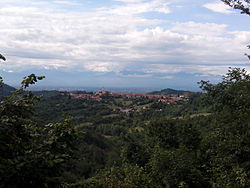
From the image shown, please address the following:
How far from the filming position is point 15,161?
382 cm

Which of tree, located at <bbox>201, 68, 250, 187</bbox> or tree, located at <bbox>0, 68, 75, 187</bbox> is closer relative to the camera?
tree, located at <bbox>0, 68, 75, 187</bbox>

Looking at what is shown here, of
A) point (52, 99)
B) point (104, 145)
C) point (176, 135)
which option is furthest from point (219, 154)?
point (52, 99)

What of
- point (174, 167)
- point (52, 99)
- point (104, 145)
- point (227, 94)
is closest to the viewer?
point (227, 94)

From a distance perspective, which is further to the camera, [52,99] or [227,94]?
[52,99]

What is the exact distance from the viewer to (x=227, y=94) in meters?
18.2

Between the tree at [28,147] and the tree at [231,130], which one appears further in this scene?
the tree at [231,130]

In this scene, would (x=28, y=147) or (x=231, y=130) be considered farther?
(x=231, y=130)

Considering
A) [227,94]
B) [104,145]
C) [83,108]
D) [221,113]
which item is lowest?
[104,145]

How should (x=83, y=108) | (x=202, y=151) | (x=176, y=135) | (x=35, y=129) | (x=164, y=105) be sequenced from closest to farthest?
(x=35, y=129) < (x=202, y=151) < (x=176, y=135) < (x=164, y=105) < (x=83, y=108)

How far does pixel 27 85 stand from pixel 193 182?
16538 millimetres

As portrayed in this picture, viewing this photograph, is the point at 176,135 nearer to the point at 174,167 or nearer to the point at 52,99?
the point at 174,167

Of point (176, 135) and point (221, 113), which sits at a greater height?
point (221, 113)

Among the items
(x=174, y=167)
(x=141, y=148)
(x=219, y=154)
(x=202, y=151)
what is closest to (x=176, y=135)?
(x=141, y=148)

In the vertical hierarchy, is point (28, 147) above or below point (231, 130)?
above
